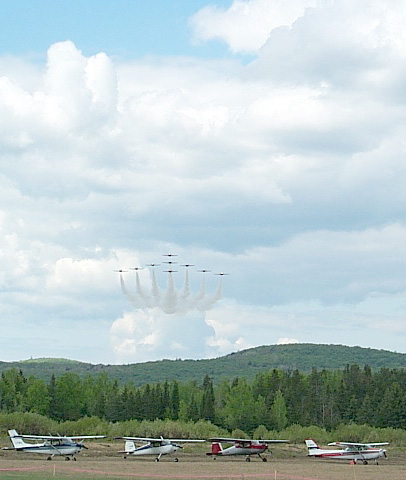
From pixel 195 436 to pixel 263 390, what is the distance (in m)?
31.1

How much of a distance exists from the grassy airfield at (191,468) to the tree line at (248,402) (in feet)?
126

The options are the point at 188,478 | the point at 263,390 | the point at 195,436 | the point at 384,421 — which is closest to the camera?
the point at 188,478

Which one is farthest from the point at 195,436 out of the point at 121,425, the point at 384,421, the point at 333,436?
the point at 384,421

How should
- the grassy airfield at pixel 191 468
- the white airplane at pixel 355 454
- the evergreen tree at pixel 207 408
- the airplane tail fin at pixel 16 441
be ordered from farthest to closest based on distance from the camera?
the evergreen tree at pixel 207 408
the airplane tail fin at pixel 16 441
the white airplane at pixel 355 454
the grassy airfield at pixel 191 468

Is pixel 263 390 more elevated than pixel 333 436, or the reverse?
pixel 263 390

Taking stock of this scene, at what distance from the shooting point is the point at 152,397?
138625mm

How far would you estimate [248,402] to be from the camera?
449 feet

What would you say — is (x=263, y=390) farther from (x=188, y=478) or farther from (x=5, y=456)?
(x=188, y=478)

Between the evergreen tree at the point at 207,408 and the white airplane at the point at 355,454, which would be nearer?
the white airplane at the point at 355,454

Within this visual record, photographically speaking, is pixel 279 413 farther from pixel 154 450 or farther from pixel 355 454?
pixel 154 450

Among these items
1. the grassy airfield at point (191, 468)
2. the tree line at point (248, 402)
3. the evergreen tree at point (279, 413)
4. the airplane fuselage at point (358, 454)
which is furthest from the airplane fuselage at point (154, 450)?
the evergreen tree at point (279, 413)

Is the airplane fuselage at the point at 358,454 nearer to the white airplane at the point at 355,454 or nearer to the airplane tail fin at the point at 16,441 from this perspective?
the white airplane at the point at 355,454

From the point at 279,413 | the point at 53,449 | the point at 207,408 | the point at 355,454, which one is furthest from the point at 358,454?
the point at 207,408

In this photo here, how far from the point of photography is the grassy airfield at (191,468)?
202ft
